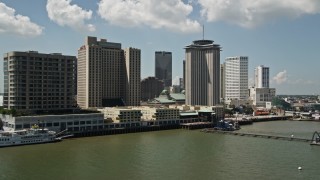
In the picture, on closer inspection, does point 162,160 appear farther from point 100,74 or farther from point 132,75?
point 132,75

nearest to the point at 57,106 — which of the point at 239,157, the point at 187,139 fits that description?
the point at 187,139

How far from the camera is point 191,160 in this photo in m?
59.0

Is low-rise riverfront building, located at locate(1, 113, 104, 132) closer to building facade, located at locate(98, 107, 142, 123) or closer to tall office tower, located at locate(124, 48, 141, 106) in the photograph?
building facade, located at locate(98, 107, 142, 123)

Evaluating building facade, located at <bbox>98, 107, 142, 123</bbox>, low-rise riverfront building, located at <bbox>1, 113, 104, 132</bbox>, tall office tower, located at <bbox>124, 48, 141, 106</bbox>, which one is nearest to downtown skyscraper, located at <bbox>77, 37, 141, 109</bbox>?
tall office tower, located at <bbox>124, 48, 141, 106</bbox>

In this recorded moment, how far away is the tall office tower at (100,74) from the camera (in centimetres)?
14450

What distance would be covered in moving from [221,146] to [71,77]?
51687mm

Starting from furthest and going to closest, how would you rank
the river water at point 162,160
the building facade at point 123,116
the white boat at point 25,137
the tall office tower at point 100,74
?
1. the tall office tower at point 100,74
2. the building facade at point 123,116
3. the white boat at point 25,137
4. the river water at point 162,160

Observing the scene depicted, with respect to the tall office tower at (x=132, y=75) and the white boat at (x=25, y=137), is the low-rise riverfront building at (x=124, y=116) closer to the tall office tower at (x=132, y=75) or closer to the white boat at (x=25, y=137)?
the white boat at (x=25, y=137)

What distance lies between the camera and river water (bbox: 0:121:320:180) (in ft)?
163

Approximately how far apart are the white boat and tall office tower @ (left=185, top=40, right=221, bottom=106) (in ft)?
344

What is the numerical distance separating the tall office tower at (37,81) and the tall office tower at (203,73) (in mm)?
78857

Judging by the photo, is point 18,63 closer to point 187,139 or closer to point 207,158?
point 187,139

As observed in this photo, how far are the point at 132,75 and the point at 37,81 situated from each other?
57.7 metres

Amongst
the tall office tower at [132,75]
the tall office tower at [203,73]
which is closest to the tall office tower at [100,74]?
the tall office tower at [132,75]
